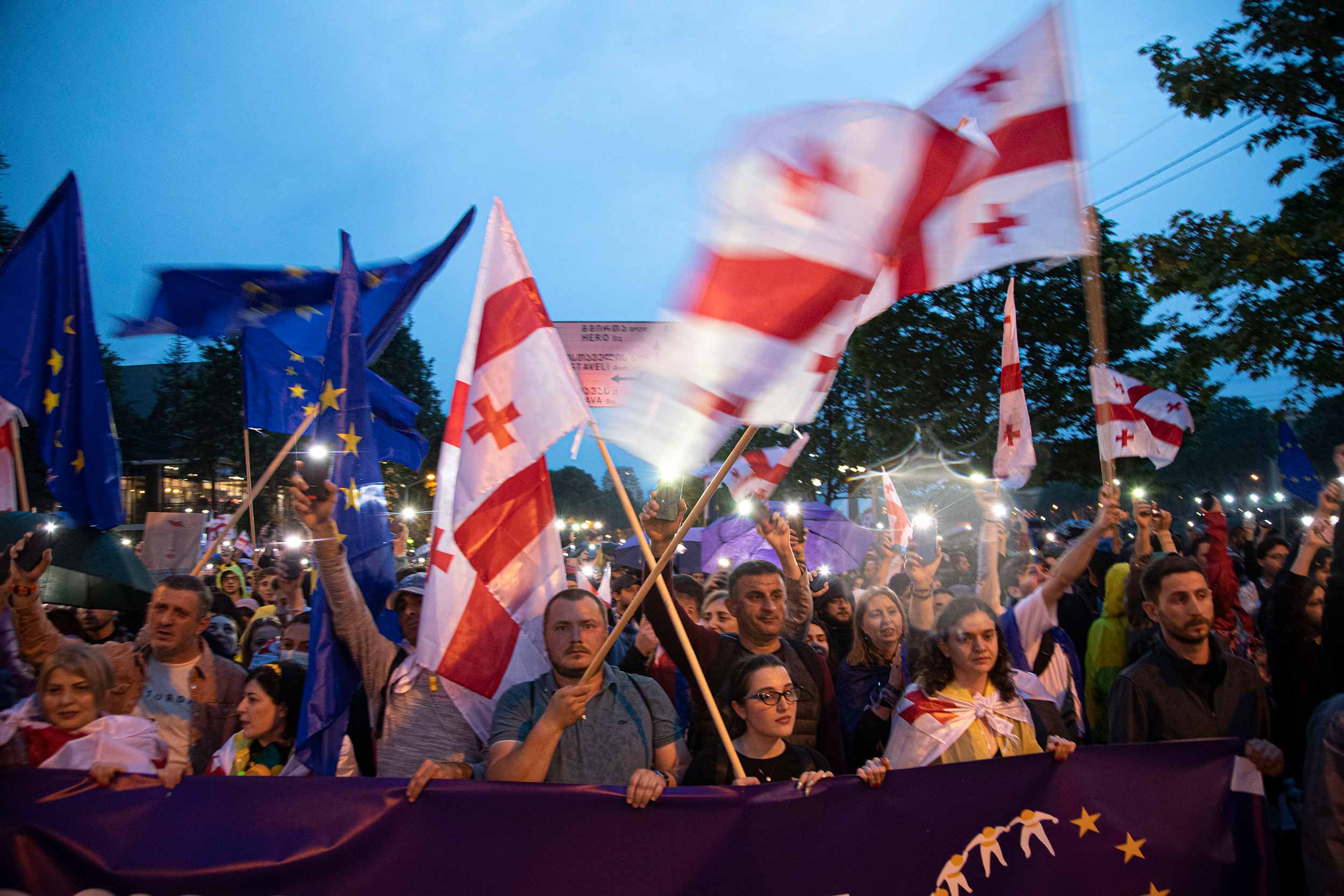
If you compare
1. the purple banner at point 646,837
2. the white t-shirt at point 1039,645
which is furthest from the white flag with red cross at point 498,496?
the white t-shirt at point 1039,645

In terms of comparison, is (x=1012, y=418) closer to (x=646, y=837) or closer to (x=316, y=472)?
(x=646, y=837)

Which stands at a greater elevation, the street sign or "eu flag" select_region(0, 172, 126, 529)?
the street sign

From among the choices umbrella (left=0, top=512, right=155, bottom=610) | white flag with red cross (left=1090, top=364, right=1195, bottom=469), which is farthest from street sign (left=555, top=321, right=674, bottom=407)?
umbrella (left=0, top=512, right=155, bottom=610)

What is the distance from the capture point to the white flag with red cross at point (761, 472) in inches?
239

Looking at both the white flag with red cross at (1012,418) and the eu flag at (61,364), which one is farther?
the white flag with red cross at (1012,418)

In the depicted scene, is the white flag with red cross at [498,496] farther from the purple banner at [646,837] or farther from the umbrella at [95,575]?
the umbrella at [95,575]

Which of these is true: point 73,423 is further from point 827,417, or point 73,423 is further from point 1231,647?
point 827,417

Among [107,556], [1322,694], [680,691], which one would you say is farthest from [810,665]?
[107,556]

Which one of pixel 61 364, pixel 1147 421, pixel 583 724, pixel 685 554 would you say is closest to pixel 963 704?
pixel 583 724

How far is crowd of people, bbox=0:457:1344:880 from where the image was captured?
3.38m

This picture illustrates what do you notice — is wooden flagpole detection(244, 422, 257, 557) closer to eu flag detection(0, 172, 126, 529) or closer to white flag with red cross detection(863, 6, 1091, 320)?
eu flag detection(0, 172, 126, 529)

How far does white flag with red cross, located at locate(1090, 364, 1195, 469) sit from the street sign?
16.9 feet

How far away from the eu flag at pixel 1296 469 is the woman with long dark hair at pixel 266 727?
42.3 feet

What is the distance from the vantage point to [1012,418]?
17.8 feet
